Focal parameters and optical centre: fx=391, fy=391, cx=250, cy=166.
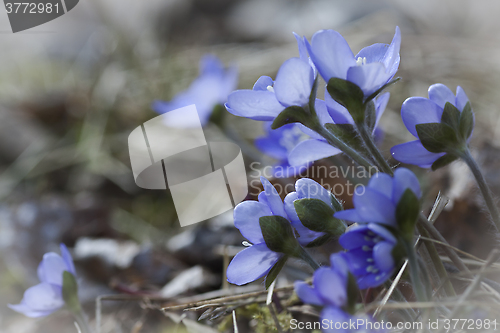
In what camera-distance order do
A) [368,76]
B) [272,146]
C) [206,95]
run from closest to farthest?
[368,76] → [272,146] → [206,95]

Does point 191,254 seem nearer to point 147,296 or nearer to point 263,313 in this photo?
point 147,296

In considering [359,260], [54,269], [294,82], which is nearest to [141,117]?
[54,269]

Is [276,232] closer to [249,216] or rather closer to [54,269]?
[249,216]

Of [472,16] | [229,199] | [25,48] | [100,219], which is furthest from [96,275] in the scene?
[472,16]

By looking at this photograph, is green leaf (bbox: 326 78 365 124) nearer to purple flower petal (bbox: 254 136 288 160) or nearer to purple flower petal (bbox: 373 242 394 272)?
purple flower petal (bbox: 373 242 394 272)

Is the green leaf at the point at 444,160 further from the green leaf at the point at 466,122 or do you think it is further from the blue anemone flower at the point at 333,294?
the blue anemone flower at the point at 333,294

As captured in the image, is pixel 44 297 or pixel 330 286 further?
pixel 44 297

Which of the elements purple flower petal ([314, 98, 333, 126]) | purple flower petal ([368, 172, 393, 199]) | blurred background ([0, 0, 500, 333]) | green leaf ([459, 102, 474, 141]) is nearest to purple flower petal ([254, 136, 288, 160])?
blurred background ([0, 0, 500, 333])

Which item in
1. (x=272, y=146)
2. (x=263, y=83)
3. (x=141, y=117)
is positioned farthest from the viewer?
(x=141, y=117)
